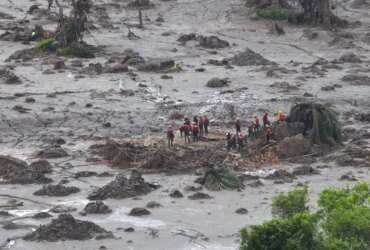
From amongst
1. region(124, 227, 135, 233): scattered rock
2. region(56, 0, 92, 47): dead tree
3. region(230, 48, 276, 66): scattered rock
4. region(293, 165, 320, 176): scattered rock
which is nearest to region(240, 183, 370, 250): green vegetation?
A: region(124, 227, 135, 233): scattered rock

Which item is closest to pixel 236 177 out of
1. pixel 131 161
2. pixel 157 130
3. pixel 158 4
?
pixel 131 161

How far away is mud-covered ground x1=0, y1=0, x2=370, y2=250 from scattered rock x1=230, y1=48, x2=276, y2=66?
0.70 meters

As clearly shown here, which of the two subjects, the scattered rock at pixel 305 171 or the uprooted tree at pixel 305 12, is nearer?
the scattered rock at pixel 305 171

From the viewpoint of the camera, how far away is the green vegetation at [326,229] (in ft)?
61.0

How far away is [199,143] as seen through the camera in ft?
121

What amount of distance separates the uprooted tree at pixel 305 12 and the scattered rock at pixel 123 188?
3922 centimetres

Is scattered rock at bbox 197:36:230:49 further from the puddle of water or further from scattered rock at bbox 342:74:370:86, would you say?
the puddle of water

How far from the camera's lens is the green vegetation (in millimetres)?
18578

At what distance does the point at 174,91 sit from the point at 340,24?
2507 centimetres

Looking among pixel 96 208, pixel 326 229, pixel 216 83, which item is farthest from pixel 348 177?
pixel 216 83

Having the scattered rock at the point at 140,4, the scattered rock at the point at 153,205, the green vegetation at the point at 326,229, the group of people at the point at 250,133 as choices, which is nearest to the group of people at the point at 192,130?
the group of people at the point at 250,133

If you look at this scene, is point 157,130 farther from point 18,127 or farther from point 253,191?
point 253,191

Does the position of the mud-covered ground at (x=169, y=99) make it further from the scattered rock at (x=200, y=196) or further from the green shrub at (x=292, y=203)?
the green shrub at (x=292, y=203)

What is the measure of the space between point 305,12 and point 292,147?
3579 cm
